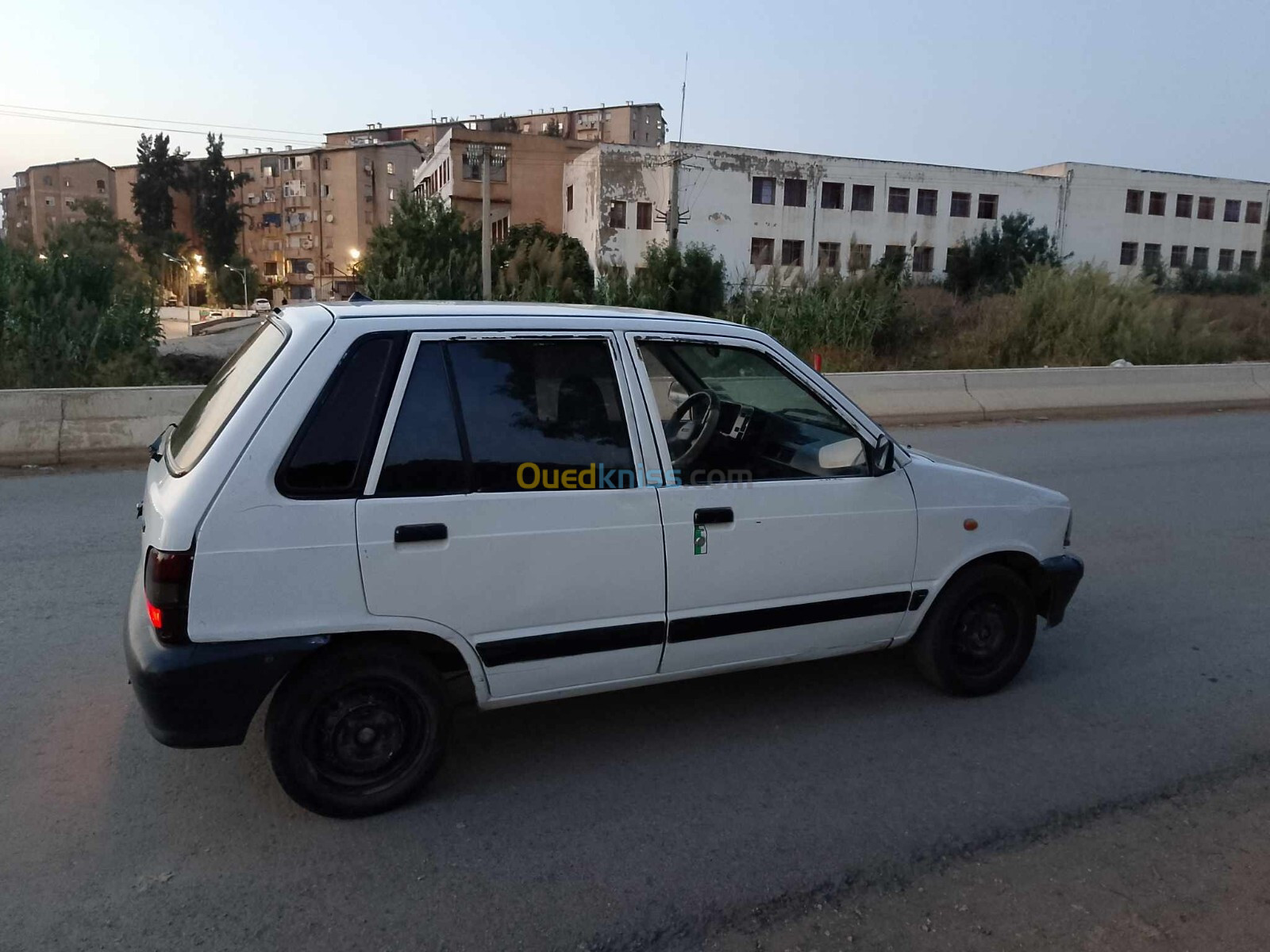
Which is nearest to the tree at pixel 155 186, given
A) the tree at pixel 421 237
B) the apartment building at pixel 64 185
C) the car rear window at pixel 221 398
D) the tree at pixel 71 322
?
the apartment building at pixel 64 185

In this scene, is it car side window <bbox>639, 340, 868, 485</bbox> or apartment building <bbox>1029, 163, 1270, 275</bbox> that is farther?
apartment building <bbox>1029, 163, 1270, 275</bbox>

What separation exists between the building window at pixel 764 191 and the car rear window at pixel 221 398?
56849 millimetres

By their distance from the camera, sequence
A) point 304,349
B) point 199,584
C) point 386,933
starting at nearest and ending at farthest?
point 386,933, point 199,584, point 304,349

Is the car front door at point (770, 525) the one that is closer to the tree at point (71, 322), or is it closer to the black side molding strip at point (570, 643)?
the black side molding strip at point (570, 643)

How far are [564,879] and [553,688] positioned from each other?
74 centimetres

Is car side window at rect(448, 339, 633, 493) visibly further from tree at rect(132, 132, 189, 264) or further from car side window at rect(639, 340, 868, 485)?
tree at rect(132, 132, 189, 264)

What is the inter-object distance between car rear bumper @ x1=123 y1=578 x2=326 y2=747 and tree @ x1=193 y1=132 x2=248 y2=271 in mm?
102740

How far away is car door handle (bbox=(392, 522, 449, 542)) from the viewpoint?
10.7ft

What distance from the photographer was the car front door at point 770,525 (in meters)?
3.74

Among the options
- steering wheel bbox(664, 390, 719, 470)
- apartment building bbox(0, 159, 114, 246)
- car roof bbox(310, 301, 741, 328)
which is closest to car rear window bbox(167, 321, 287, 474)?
car roof bbox(310, 301, 741, 328)

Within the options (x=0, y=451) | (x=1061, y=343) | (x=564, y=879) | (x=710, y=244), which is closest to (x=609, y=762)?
(x=564, y=879)

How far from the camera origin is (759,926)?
9.43 feet

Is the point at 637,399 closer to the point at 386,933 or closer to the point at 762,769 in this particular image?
the point at 762,769

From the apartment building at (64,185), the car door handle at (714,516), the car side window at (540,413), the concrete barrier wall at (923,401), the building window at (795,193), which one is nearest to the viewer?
the car side window at (540,413)
